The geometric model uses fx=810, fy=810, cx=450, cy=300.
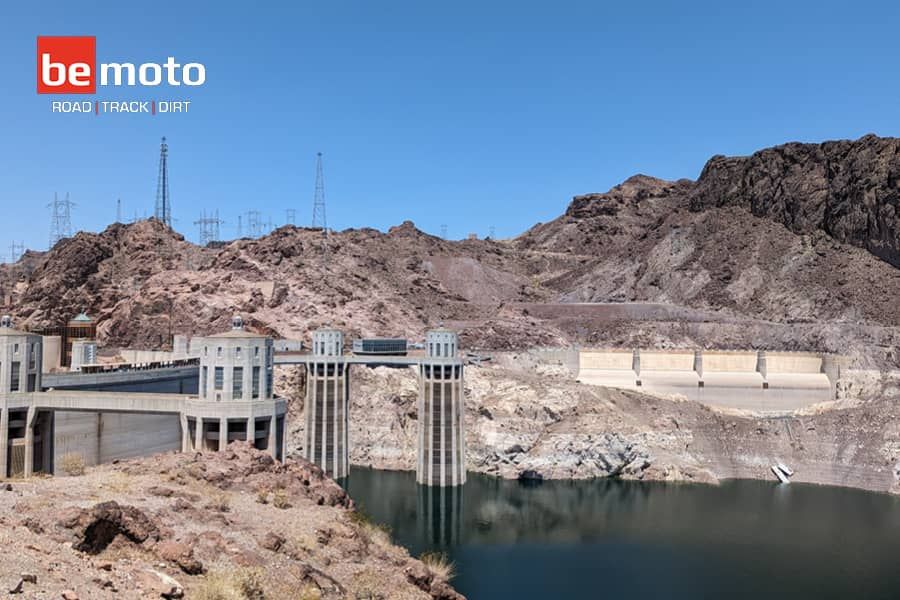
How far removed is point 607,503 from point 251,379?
43.4 metres

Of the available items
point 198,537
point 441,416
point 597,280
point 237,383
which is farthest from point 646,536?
point 597,280

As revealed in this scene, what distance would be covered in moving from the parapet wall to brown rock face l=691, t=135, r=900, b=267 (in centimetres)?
3342

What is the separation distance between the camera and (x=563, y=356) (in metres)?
99.9

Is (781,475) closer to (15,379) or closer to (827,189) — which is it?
(827,189)

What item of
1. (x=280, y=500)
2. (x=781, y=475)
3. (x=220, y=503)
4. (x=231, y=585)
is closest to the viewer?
(x=231, y=585)

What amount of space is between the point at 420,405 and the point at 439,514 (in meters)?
13.6

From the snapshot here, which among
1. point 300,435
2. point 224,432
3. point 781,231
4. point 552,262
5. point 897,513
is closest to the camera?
point 224,432

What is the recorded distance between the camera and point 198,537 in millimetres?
20172

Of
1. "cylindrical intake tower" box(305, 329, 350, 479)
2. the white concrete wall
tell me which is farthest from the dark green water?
the white concrete wall

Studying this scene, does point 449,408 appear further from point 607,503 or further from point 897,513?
point 897,513

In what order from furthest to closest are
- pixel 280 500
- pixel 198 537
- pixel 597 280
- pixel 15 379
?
pixel 597 280 < pixel 15 379 < pixel 280 500 < pixel 198 537

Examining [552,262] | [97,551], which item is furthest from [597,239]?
[97,551]

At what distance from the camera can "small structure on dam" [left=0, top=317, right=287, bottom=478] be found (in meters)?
37.4

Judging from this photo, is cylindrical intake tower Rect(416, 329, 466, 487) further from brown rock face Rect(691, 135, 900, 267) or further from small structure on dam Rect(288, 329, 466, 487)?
brown rock face Rect(691, 135, 900, 267)
